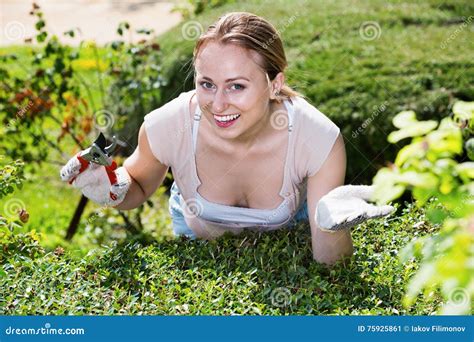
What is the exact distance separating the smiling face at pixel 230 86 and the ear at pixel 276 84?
48 mm

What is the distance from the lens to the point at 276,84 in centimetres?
311

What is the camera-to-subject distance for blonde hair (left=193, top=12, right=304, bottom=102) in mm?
2961

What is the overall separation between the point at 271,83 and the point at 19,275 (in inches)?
43.1

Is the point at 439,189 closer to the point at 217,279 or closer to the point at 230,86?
the point at 217,279

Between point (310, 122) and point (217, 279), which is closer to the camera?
point (217, 279)

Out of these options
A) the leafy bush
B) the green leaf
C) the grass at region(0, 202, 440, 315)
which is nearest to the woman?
the grass at region(0, 202, 440, 315)

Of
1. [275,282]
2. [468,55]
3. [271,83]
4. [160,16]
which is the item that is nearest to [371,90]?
[468,55]

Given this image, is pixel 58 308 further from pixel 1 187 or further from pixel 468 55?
pixel 468 55

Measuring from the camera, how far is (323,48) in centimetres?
533

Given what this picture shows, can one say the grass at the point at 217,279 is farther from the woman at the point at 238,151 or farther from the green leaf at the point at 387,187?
the green leaf at the point at 387,187

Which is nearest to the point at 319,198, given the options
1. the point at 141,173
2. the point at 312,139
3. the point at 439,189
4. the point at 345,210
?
the point at 312,139

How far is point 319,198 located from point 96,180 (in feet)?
2.61

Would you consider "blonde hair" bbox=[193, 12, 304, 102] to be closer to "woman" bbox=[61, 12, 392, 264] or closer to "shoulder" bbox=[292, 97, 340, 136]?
"woman" bbox=[61, 12, 392, 264]

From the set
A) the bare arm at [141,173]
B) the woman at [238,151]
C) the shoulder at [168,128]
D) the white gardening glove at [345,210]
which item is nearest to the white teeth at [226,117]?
the woman at [238,151]
